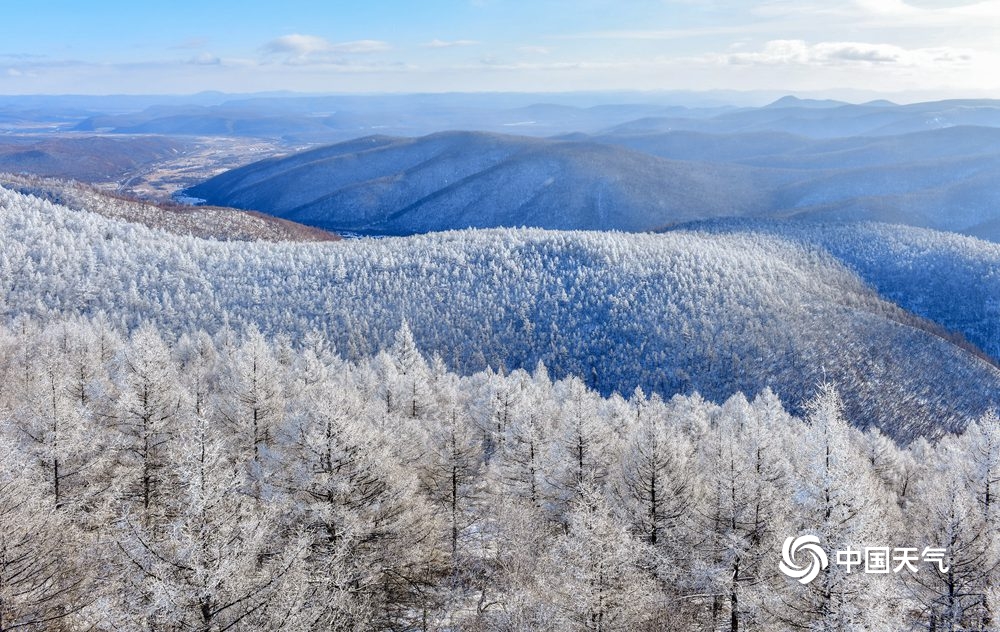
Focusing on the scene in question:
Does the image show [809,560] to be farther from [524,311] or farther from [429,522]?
[524,311]

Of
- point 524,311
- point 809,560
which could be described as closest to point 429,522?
point 809,560

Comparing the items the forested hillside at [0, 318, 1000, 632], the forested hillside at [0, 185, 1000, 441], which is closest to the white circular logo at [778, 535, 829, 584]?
the forested hillside at [0, 318, 1000, 632]

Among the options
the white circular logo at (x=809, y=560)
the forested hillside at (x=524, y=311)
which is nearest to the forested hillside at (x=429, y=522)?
the white circular logo at (x=809, y=560)

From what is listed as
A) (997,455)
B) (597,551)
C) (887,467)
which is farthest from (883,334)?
(597,551)

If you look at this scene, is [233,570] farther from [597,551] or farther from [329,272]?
[329,272]

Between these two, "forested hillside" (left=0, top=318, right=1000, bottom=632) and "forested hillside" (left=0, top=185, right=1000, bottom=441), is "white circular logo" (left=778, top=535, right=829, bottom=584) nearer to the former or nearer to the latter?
"forested hillside" (left=0, top=318, right=1000, bottom=632)

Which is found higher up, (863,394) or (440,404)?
(440,404)

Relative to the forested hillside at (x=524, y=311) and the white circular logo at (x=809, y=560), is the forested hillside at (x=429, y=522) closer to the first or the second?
the white circular logo at (x=809, y=560)
